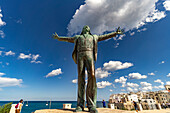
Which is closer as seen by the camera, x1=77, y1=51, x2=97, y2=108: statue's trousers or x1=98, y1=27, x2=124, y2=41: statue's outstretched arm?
x1=77, y1=51, x2=97, y2=108: statue's trousers

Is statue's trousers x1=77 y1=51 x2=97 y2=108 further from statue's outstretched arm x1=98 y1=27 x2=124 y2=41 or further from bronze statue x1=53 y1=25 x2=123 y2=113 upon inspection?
statue's outstretched arm x1=98 y1=27 x2=124 y2=41

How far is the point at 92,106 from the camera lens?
4.13 meters

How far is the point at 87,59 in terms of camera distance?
4.61 m

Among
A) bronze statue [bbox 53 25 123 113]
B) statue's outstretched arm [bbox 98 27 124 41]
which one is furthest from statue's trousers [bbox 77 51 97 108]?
statue's outstretched arm [bbox 98 27 124 41]

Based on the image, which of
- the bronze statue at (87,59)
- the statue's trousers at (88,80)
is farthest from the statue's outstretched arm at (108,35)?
the statue's trousers at (88,80)

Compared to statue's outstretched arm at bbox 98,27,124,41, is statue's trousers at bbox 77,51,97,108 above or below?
below

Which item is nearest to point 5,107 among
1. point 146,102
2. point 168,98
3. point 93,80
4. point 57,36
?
point 57,36

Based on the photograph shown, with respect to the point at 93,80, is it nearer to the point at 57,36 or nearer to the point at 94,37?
the point at 94,37

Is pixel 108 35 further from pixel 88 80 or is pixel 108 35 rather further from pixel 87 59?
pixel 88 80

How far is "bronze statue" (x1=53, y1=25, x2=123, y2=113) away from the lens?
4.45 m

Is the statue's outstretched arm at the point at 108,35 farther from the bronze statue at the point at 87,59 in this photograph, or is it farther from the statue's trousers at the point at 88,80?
the statue's trousers at the point at 88,80

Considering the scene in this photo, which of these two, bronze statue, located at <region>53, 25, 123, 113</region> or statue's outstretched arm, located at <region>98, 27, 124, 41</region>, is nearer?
bronze statue, located at <region>53, 25, 123, 113</region>

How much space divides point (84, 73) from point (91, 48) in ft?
4.19

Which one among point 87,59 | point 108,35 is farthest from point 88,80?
point 108,35
